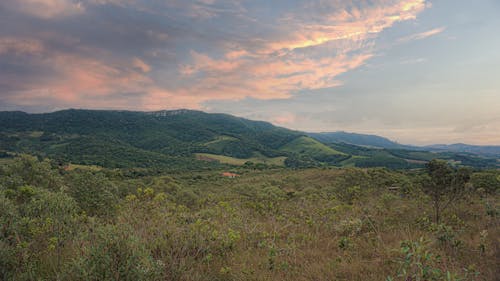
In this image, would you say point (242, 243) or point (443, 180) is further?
point (443, 180)

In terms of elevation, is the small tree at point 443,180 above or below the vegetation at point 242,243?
above

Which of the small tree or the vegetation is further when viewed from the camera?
the small tree

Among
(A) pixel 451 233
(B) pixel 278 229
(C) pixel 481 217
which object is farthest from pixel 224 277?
(C) pixel 481 217

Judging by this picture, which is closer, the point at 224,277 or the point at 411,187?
the point at 224,277

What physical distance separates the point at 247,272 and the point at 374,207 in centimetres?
671

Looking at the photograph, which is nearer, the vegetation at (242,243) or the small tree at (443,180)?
the vegetation at (242,243)

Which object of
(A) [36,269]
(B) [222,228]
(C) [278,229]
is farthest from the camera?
(C) [278,229]

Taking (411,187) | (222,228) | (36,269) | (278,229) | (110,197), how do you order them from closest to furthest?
(36,269), (222,228), (278,229), (110,197), (411,187)

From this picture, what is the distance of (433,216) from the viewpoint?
7879 mm

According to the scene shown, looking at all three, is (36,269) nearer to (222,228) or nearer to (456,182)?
(222,228)

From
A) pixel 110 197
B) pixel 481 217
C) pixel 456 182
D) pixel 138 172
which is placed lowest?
pixel 138 172

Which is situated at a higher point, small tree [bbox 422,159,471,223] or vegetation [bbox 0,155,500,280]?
small tree [bbox 422,159,471,223]

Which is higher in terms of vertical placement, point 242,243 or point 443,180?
point 443,180

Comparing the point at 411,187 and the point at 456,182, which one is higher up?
the point at 456,182
